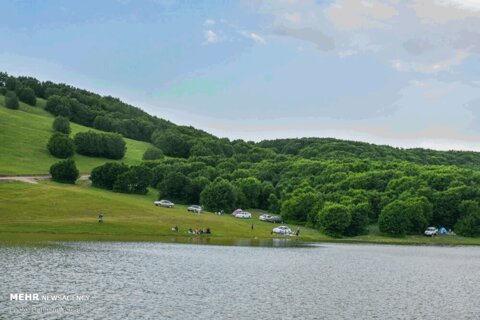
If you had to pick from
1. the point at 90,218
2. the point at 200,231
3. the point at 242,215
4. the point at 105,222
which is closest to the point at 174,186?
the point at 242,215

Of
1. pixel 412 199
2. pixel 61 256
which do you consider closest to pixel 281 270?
pixel 61 256

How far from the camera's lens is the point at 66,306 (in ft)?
144

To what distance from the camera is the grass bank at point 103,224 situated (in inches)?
3962

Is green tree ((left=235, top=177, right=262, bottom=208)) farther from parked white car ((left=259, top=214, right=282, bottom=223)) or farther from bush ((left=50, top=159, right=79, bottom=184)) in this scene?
bush ((left=50, top=159, right=79, bottom=184))

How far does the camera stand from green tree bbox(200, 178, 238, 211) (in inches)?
6457

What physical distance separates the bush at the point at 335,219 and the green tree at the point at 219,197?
28.7 metres

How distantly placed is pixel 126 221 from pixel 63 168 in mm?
55597

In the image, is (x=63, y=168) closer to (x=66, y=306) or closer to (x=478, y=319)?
(x=66, y=306)

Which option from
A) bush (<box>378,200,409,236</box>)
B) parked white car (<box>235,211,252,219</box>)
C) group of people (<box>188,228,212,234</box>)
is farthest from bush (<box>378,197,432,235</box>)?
group of people (<box>188,228,212,234</box>)

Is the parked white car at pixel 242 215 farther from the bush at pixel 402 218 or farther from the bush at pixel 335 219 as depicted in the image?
the bush at pixel 402 218

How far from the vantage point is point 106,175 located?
16600 centimetres

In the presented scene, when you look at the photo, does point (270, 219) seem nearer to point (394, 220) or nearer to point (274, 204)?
point (274, 204)

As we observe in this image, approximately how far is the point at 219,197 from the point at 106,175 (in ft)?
110

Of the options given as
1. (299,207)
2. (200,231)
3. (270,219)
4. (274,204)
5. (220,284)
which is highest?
(274,204)
